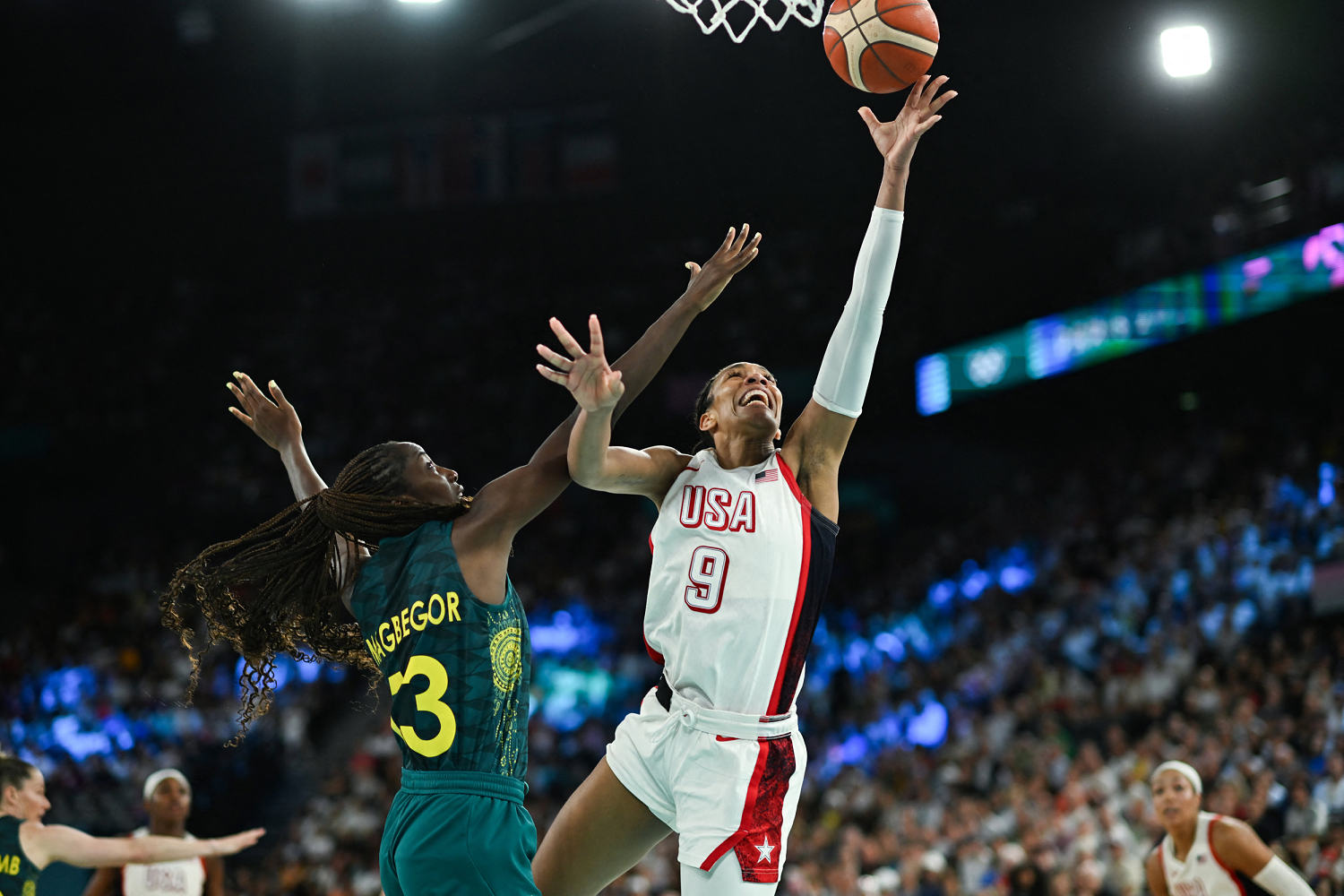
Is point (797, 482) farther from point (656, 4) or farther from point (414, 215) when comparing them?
point (414, 215)

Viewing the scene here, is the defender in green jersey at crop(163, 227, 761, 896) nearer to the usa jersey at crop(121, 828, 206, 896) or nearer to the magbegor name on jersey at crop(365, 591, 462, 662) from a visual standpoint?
the magbegor name on jersey at crop(365, 591, 462, 662)

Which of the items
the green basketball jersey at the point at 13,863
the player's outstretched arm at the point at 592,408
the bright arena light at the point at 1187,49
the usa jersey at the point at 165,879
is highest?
the bright arena light at the point at 1187,49

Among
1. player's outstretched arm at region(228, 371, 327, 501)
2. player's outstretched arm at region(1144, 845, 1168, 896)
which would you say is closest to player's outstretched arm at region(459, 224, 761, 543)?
player's outstretched arm at region(228, 371, 327, 501)

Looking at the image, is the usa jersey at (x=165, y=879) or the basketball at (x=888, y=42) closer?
the basketball at (x=888, y=42)

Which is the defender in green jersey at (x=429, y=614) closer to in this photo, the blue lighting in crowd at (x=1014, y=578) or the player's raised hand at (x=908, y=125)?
the player's raised hand at (x=908, y=125)

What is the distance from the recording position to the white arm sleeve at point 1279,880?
18.8 feet

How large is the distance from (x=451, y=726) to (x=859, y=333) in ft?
5.68

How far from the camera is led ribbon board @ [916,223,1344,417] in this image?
612 inches

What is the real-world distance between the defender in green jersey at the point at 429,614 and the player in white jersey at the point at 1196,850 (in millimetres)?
3907

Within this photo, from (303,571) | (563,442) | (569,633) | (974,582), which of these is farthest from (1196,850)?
(569,633)

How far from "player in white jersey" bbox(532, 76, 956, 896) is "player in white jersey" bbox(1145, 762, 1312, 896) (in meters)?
3.14

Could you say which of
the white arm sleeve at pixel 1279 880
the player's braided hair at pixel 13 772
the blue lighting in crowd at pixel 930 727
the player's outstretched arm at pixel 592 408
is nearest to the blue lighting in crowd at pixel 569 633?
the blue lighting in crowd at pixel 930 727

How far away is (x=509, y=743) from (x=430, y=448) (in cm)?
1881

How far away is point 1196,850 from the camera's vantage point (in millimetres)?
6336
